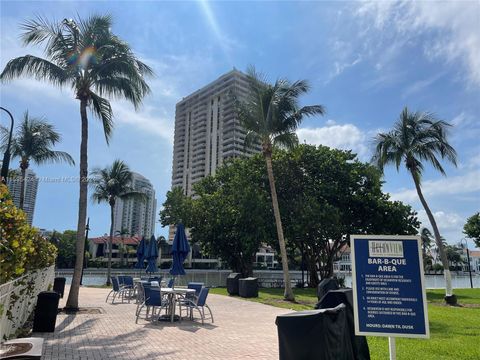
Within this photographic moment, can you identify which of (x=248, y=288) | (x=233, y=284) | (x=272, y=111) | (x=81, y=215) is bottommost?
(x=248, y=288)

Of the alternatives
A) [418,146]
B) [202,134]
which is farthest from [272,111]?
[202,134]

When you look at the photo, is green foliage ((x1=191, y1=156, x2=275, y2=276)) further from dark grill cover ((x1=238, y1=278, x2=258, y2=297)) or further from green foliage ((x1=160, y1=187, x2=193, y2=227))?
dark grill cover ((x1=238, y1=278, x2=258, y2=297))

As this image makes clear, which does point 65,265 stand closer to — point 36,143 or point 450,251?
point 36,143

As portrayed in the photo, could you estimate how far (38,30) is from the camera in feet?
43.4

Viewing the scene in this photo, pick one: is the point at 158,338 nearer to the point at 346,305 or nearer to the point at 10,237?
the point at 10,237

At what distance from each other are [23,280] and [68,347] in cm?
196

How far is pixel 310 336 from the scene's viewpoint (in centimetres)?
469

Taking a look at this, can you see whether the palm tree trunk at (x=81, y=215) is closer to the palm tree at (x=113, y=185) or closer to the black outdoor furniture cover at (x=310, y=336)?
the black outdoor furniture cover at (x=310, y=336)

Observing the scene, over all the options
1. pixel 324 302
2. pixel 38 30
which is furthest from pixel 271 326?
pixel 38 30

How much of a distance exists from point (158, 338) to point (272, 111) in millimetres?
13092

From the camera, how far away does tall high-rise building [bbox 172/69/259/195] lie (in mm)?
123250

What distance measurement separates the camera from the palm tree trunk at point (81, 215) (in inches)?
506

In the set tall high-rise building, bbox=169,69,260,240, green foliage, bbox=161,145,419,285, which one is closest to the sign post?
green foliage, bbox=161,145,419,285

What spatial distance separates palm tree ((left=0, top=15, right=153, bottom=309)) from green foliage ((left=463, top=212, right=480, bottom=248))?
34715mm
